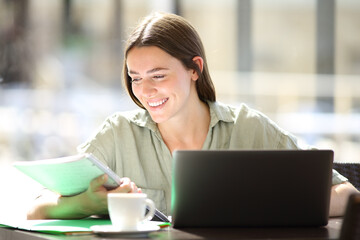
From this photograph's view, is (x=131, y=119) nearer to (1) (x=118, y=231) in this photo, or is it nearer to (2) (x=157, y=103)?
(2) (x=157, y=103)

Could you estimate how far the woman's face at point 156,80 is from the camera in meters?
1.85

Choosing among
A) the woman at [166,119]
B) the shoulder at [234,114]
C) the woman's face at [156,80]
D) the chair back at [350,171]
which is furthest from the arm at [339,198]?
the woman's face at [156,80]

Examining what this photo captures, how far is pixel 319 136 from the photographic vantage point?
4211 mm

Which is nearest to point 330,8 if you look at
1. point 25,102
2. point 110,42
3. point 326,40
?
point 326,40

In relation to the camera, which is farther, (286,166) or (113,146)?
(113,146)

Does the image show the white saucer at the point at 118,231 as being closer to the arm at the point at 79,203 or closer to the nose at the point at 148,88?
the arm at the point at 79,203

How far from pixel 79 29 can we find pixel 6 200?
118 cm

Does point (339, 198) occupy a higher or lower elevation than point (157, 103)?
lower

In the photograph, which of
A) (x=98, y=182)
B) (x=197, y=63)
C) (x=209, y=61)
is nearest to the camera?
(x=98, y=182)

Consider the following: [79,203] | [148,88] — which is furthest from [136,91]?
[79,203]

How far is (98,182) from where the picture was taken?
4.53ft

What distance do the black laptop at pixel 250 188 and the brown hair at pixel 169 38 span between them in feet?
2.29

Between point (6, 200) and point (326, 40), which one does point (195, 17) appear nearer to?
point (326, 40)

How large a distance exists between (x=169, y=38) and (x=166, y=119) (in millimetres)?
248
